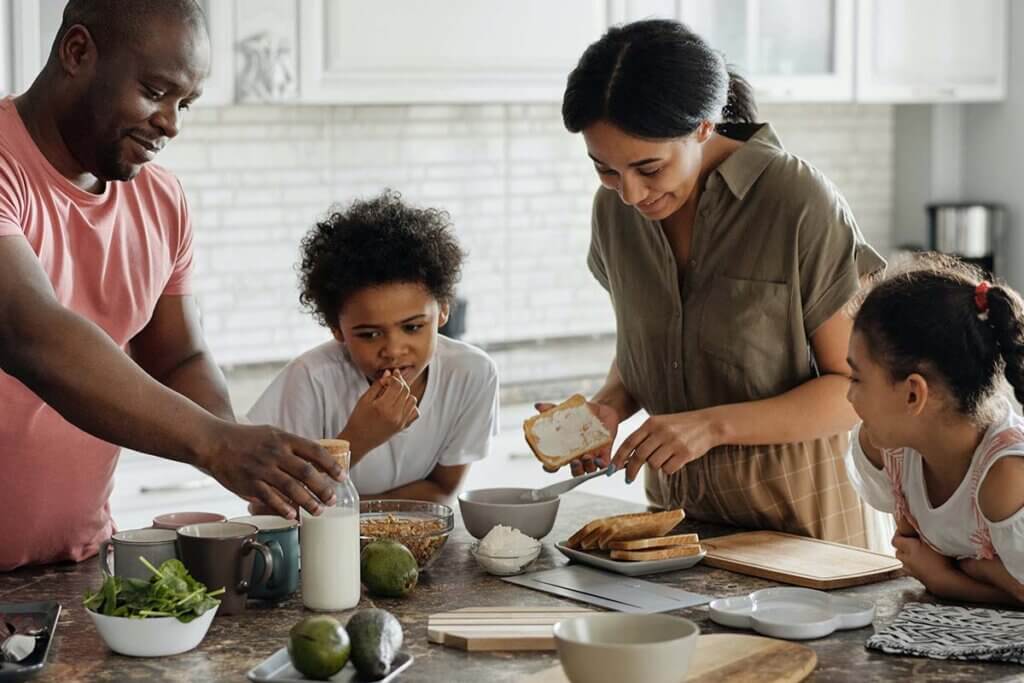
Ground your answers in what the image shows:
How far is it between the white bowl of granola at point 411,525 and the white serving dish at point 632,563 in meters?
0.20

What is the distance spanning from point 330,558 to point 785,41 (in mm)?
3275

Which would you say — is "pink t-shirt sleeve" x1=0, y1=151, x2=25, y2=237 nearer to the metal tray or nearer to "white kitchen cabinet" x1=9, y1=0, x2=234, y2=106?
the metal tray

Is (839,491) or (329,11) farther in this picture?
(329,11)

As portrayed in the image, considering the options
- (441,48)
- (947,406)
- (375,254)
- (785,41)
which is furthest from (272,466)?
(785,41)

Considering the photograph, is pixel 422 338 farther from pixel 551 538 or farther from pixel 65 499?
pixel 65 499

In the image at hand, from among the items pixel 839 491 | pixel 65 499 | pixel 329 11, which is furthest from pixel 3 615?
pixel 329 11

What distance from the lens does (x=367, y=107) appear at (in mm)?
4574

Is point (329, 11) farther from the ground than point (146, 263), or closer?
farther from the ground

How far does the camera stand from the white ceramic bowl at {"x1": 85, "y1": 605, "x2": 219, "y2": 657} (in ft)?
5.88

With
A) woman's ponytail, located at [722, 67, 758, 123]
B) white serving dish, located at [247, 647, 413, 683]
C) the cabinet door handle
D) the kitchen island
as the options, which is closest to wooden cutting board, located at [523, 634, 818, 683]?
the kitchen island

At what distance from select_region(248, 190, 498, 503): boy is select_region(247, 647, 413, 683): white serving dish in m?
0.79

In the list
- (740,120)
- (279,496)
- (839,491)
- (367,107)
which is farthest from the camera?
(367,107)

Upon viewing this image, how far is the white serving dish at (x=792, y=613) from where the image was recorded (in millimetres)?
1875

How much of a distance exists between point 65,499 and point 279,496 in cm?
54
